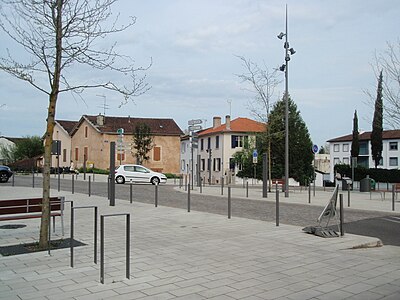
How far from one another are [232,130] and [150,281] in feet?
176

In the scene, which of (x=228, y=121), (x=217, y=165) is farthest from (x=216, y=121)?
(x=217, y=165)

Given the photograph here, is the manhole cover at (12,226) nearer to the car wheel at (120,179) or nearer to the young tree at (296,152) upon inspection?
the car wheel at (120,179)

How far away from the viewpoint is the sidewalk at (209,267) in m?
5.21

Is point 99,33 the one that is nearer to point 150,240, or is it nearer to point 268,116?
point 150,240

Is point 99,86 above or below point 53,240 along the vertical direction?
above

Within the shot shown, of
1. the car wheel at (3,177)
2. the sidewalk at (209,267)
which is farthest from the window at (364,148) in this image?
the sidewalk at (209,267)

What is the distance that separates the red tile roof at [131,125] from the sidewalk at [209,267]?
45679 millimetres

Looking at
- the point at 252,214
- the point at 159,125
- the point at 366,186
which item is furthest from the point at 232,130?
the point at 252,214

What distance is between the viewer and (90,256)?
718 cm

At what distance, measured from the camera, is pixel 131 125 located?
58.3 metres

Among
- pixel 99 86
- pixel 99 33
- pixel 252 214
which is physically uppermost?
pixel 99 33

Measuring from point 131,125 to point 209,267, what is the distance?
5299 centimetres

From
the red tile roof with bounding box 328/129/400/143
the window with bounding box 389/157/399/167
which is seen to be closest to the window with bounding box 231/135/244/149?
the red tile roof with bounding box 328/129/400/143

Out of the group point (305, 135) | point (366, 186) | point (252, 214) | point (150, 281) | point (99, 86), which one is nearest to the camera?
point (150, 281)
